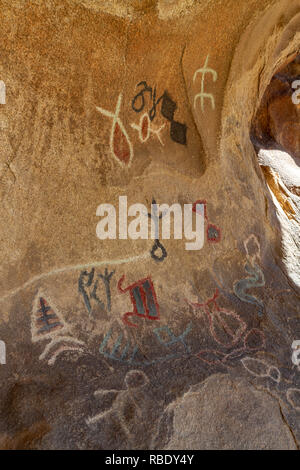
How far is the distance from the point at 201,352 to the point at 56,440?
0.84 metres

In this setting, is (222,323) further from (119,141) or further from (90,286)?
(119,141)

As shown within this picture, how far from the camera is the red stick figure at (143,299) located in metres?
2.03

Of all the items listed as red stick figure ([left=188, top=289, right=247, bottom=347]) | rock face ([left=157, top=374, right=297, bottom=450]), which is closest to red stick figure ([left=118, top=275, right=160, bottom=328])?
red stick figure ([left=188, top=289, right=247, bottom=347])

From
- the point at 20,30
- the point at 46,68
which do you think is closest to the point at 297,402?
the point at 46,68

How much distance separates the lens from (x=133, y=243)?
2.12 m

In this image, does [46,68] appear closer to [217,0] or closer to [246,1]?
[217,0]

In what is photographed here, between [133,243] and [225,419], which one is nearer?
[225,419]

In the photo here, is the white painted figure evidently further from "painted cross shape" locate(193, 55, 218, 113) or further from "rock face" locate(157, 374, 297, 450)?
"painted cross shape" locate(193, 55, 218, 113)

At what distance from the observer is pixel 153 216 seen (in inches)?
86.0

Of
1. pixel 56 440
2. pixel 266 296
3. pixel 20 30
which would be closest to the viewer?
pixel 56 440

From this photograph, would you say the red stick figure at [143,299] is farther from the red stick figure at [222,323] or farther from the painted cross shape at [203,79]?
the painted cross shape at [203,79]
